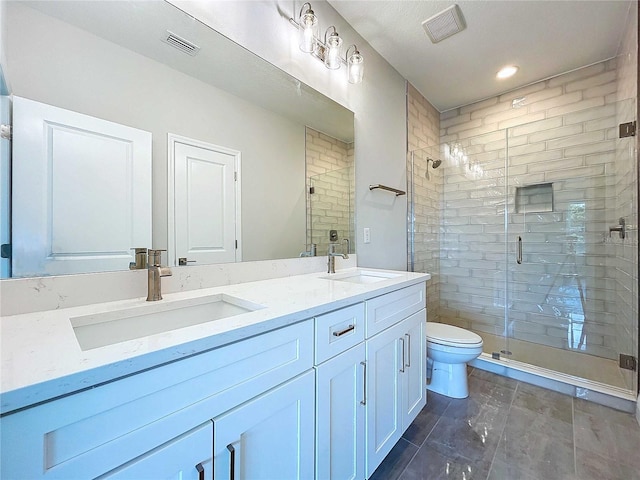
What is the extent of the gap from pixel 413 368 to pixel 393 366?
0.26 metres

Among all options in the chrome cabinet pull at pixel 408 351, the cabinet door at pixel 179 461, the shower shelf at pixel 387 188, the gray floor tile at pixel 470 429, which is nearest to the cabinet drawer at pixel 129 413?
the cabinet door at pixel 179 461

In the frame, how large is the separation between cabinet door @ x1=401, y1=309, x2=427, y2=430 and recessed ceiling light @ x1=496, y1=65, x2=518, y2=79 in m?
2.30

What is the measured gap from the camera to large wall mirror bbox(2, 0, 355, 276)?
842 millimetres

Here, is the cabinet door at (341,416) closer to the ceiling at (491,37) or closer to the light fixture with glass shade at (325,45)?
the light fixture with glass shade at (325,45)

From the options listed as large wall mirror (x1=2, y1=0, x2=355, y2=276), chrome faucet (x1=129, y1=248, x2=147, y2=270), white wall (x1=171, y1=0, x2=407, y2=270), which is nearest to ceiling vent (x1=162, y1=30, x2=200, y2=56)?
large wall mirror (x1=2, y1=0, x2=355, y2=276)

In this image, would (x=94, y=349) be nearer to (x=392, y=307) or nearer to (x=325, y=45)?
(x=392, y=307)

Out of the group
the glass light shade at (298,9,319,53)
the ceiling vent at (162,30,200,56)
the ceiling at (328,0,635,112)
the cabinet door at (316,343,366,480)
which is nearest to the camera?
the cabinet door at (316,343,366,480)

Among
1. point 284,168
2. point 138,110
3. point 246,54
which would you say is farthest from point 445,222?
point 138,110

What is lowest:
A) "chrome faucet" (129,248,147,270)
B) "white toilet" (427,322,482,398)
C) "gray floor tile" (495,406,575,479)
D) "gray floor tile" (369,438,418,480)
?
"gray floor tile" (369,438,418,480)

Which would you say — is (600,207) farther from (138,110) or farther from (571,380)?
(138,110)

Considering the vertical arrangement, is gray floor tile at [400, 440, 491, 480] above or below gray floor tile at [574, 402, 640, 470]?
below

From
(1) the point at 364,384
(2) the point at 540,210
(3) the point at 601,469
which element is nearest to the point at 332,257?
(1) the point at 364,384

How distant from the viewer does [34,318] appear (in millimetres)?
742

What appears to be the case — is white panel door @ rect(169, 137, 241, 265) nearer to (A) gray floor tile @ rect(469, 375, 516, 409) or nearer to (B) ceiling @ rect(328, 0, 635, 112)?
(B) ceiling @ rect(328, 0, 635, 112)
